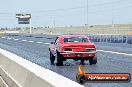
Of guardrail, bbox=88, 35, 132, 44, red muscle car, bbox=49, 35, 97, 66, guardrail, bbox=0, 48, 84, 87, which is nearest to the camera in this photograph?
guardrail, bbox=0, 48, 84, 87

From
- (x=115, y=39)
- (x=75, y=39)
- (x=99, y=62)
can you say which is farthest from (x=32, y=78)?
(x=115, y=39)

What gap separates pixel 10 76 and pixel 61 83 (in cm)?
466

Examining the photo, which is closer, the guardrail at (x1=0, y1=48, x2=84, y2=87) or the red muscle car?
the guardrail at (x1=0, y1=48, x2=84, y2=87)

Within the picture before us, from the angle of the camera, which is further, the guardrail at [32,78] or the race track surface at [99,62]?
the race track surface at [99,62]

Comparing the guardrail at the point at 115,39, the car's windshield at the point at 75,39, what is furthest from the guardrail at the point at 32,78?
the guardrail at the point at 115,39

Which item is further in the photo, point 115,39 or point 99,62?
point 115,39

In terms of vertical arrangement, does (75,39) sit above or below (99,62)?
above

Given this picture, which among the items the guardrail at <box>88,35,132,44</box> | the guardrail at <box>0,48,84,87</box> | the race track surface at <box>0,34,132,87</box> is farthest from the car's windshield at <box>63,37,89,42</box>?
the guardrail at <box>88,35,132,44</box>

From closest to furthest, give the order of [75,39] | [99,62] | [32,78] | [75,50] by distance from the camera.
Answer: [32,78]
[75,50]
[75,39]
[99,62]

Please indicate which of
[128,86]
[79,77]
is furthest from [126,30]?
[79,77]

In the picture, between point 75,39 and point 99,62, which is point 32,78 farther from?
point 99,62

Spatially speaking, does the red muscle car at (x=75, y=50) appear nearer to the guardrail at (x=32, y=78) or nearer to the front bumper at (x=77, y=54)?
the front bumper at (x=77, y=54)

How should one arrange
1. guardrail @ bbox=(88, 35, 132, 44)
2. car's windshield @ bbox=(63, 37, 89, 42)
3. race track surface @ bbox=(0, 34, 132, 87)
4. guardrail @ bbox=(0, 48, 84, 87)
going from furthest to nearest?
guardrail @ bbox=(88, 35, 132, 44) < car's windshield @ bbox=(63, 37, 89, 42) < race track surface @ bbox=(0, 34, 132, 87) < guardrail @ bbox=(0, 48, 84, 87)

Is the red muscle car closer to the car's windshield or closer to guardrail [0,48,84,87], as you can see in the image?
the car's windshield
